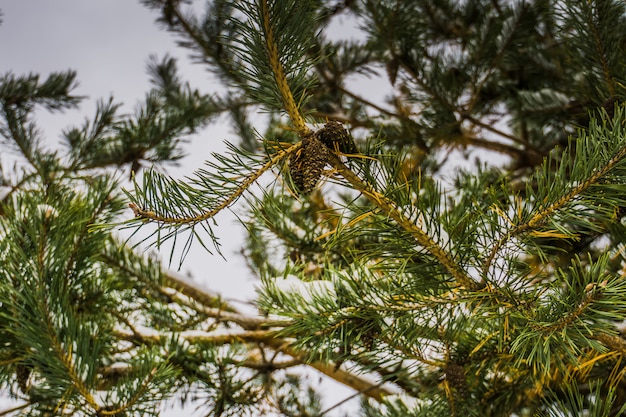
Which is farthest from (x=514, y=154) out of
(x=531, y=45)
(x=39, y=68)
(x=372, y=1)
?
(x=39, y=68)

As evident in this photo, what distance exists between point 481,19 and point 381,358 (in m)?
0.99

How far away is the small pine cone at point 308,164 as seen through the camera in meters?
0.48

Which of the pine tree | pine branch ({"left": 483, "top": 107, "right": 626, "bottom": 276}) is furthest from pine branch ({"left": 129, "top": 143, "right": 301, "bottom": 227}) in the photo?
pine branch ({"left": 483, "top": 107, "right": 626, "bottom": 276})

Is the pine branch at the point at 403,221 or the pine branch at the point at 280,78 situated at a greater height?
the pine branch at the point at 280,78

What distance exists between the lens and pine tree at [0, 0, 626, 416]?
518mm

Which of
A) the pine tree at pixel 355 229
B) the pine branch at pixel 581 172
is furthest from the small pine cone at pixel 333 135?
the pine branch at pixel 581 172

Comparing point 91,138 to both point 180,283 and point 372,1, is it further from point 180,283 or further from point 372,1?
point 372,1

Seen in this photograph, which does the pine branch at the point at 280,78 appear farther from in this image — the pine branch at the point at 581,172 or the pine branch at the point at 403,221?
the pine branch at the point at 581,172

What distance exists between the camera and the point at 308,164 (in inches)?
19.2

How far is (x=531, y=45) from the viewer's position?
1.39m

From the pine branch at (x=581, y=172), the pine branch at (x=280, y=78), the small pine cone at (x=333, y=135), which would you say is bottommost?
the pine branch at (x=581, y=172)

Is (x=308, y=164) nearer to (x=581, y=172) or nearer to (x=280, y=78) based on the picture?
(x=280, y=78)

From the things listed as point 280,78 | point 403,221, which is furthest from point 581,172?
point 280,78

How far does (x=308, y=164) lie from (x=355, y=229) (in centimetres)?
13
